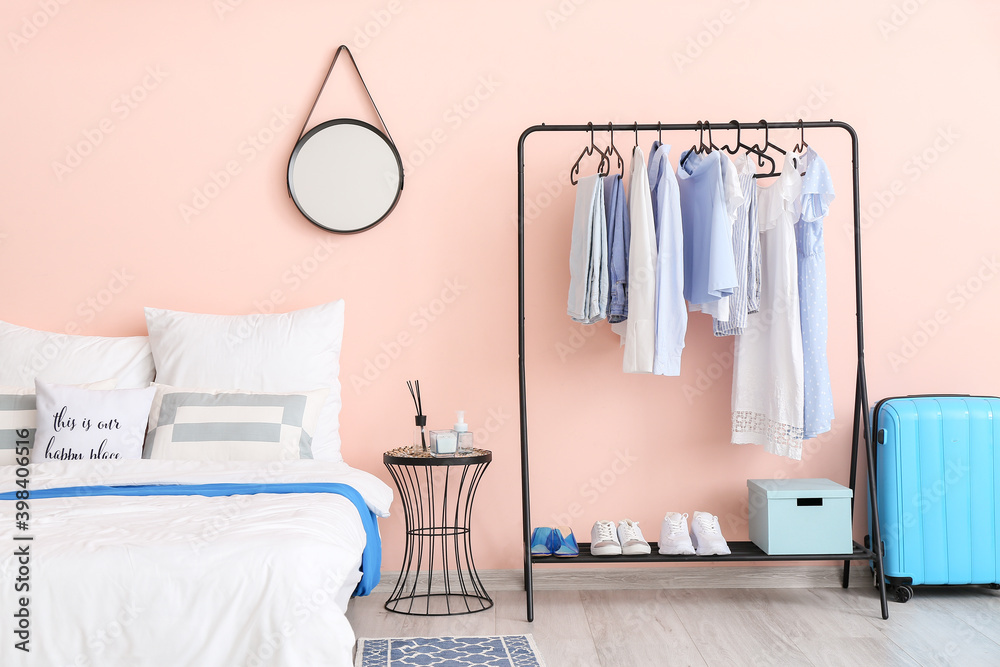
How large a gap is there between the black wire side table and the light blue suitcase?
5.19 ft

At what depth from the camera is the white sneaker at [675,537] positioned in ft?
8.79

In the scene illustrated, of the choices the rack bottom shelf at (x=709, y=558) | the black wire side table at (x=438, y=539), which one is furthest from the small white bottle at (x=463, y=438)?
the rack bottom shelf at (x=709, y=558)

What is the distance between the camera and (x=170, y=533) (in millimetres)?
1603

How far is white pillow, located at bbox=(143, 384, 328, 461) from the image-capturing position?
246 cm

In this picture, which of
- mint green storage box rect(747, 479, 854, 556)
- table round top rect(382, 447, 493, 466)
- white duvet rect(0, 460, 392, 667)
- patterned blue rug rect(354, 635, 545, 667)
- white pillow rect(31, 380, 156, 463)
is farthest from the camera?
mint green storage box rect(747, 479, 854, 556)

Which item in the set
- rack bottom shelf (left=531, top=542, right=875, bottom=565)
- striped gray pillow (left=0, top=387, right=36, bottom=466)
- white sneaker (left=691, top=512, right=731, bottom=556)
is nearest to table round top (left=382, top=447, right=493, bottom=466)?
rack bottom shelf (left=531, top=542, right=875, bottom=565)

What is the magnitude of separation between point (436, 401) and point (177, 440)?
101 centimetres

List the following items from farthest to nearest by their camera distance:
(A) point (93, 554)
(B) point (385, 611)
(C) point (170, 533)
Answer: (B) point (385, 611), (C) point (170, 533), (A) point (93, 554)

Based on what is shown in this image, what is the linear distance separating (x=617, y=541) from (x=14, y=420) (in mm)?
2167

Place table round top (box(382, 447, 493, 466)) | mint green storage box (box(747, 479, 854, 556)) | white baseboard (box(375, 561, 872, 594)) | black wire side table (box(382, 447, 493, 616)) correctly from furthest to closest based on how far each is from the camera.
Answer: white baseboard (box(375, 561, 872, 594)), black wire side table (box(382, 447, 493, 616)), mint green storage box (box(747, 479, 854, 556)), table round top (box(382, 447, 493, 466))

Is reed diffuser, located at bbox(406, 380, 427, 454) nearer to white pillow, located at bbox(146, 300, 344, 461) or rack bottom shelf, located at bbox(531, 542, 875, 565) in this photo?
white pillow, located at bbox(146, 300, 344, 461)

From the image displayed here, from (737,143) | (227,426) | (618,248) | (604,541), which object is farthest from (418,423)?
(737,143)

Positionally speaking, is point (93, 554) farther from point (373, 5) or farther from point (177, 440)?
point (373, 5)

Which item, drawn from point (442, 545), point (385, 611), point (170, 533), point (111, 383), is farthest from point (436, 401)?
point (170, 533)
